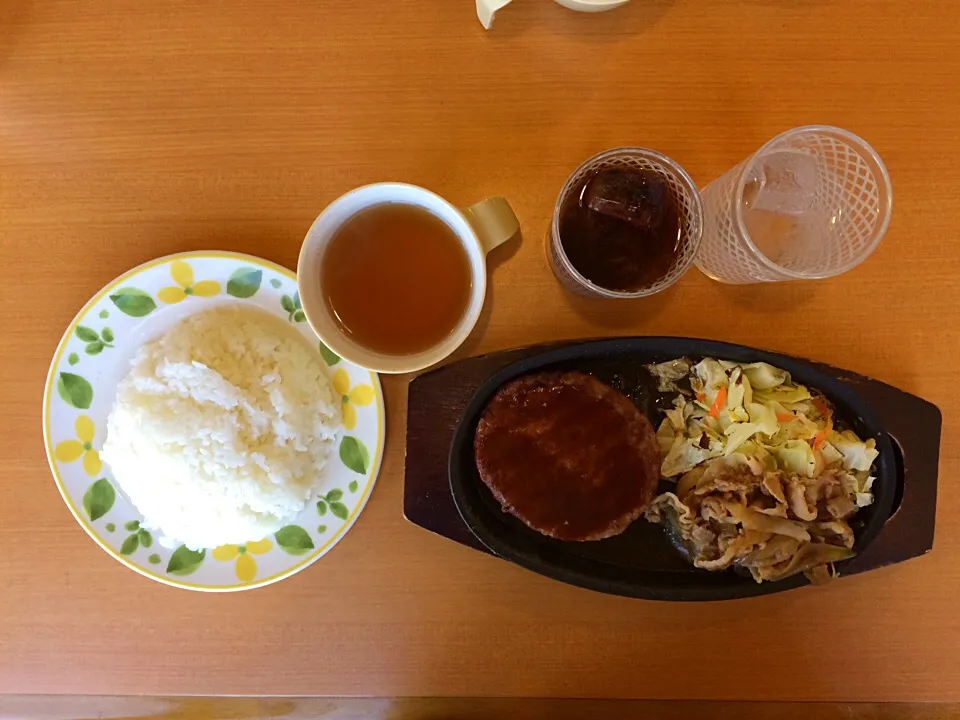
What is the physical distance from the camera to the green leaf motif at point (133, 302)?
1029 mm

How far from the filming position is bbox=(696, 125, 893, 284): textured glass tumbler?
0.96 m

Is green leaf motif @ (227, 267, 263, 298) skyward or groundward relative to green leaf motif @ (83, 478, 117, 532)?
skyward

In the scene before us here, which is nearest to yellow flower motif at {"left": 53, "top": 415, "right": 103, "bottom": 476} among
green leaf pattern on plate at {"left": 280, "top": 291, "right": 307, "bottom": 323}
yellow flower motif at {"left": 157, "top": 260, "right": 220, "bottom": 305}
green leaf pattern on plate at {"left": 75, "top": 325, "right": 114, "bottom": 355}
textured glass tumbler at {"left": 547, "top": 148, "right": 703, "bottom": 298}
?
green leaf pattern on plate at {"left": 75, "top": 325, "right": 114, "bottom": 355}

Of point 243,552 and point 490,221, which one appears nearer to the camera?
point 490,221

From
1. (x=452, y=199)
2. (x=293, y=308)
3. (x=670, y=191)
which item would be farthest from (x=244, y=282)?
(x=670, y=191)

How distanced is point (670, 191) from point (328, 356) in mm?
596

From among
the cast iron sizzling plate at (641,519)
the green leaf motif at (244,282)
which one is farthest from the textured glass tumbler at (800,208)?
the green leaf motif at (244,282)

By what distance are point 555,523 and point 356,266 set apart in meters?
0.49

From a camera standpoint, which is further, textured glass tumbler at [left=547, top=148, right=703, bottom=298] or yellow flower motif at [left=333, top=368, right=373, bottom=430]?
yellow flower motif at [left=333, top=368, right=373, bottom=430]

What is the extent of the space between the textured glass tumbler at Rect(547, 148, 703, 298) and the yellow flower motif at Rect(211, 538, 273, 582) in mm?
661

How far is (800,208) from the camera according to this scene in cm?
100

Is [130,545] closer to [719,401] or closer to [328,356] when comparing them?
[328,356]

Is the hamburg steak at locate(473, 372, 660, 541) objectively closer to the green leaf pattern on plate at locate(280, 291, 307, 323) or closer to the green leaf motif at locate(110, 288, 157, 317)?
the green leaf pattern on plate at locate(280, 291, 307, 323)

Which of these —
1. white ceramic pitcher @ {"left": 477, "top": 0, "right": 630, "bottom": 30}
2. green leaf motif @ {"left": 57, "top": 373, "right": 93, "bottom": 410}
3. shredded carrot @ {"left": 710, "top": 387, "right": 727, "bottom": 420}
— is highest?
white ceramic pitcher @ {"left": 477, "top": 0, "right": 630, "bottom": 30}
